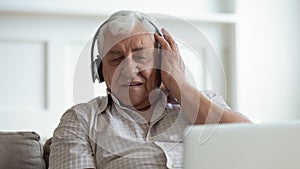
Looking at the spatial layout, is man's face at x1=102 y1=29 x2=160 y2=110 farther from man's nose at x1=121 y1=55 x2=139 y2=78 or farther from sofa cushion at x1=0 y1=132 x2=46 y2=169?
sofa cushion at x1=0 y1=132 x2=46 y2=169

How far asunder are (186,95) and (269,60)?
1793 mm

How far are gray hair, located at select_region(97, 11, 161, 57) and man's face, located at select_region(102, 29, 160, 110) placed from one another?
1.1 inches

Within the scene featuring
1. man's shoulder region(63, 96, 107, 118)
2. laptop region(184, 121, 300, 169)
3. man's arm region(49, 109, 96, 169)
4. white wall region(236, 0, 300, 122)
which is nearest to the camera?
laptop region(184, 121, 300, 169)

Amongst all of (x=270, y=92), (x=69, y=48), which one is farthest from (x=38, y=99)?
(x=270, y=92)

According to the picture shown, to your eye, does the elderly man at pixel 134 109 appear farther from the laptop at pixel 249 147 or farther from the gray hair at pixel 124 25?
the laptop at pixel 249 147

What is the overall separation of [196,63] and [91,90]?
5.54 feet

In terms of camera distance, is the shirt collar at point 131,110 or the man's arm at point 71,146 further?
the shirt collar at point 131,110

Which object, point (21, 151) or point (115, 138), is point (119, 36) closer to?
point (115, 138)

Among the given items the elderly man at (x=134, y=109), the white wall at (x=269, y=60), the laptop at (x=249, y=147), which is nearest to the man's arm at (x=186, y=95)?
the elderly man at (x=134, y=109)

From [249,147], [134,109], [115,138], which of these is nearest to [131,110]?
[134,109]

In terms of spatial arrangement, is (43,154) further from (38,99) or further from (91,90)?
(38,99)

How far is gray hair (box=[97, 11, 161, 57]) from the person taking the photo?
63.7 inches

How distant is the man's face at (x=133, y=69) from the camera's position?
1609 millimetres

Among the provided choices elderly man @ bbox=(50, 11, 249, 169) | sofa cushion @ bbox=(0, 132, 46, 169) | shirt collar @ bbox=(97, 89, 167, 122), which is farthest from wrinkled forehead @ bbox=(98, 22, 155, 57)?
sofa cushion @ bbox=(0, 132, 46, 169)
